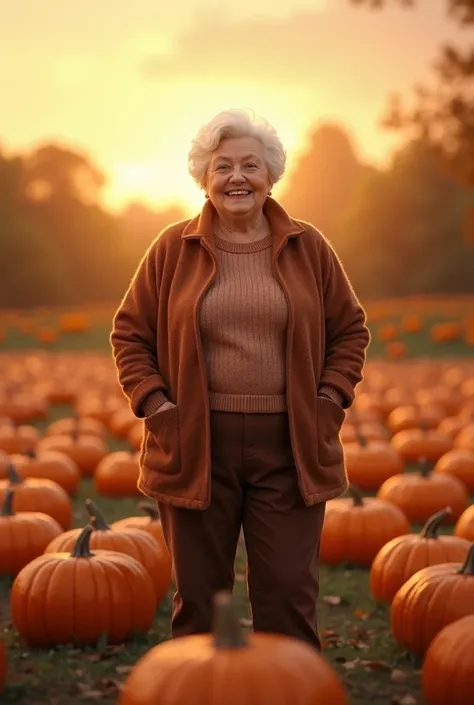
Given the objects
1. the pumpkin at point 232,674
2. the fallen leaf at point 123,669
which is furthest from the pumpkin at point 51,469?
the pumpkin at point 232,674

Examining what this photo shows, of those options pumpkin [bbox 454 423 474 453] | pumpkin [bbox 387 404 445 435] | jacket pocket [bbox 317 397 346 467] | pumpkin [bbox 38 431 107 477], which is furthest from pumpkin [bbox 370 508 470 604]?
pumpkin [bbox 387 404 445 435]

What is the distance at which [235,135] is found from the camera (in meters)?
4.37

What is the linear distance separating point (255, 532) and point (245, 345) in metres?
0.69

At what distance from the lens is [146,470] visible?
450 centimetres

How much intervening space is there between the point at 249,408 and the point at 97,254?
56.1m

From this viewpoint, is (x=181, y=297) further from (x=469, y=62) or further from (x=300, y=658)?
(x=469, y=62)

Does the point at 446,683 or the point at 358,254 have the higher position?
the point at 358,254

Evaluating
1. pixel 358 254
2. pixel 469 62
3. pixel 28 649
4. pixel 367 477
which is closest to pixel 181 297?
pixel 28 649

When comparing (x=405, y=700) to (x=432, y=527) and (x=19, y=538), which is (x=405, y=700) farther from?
(x=19, y=538)

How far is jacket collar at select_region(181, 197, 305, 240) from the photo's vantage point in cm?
440

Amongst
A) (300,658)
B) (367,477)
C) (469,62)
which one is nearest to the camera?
(300,658)

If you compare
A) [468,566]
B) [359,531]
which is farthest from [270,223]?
[359,531]

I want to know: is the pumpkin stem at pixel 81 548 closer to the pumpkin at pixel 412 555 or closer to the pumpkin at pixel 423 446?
the pumpkin at pixel 412 555

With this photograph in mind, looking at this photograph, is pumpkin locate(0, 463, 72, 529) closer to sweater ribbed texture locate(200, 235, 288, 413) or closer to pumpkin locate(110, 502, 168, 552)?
pumpkin locate(110, 502, 168, 552)
